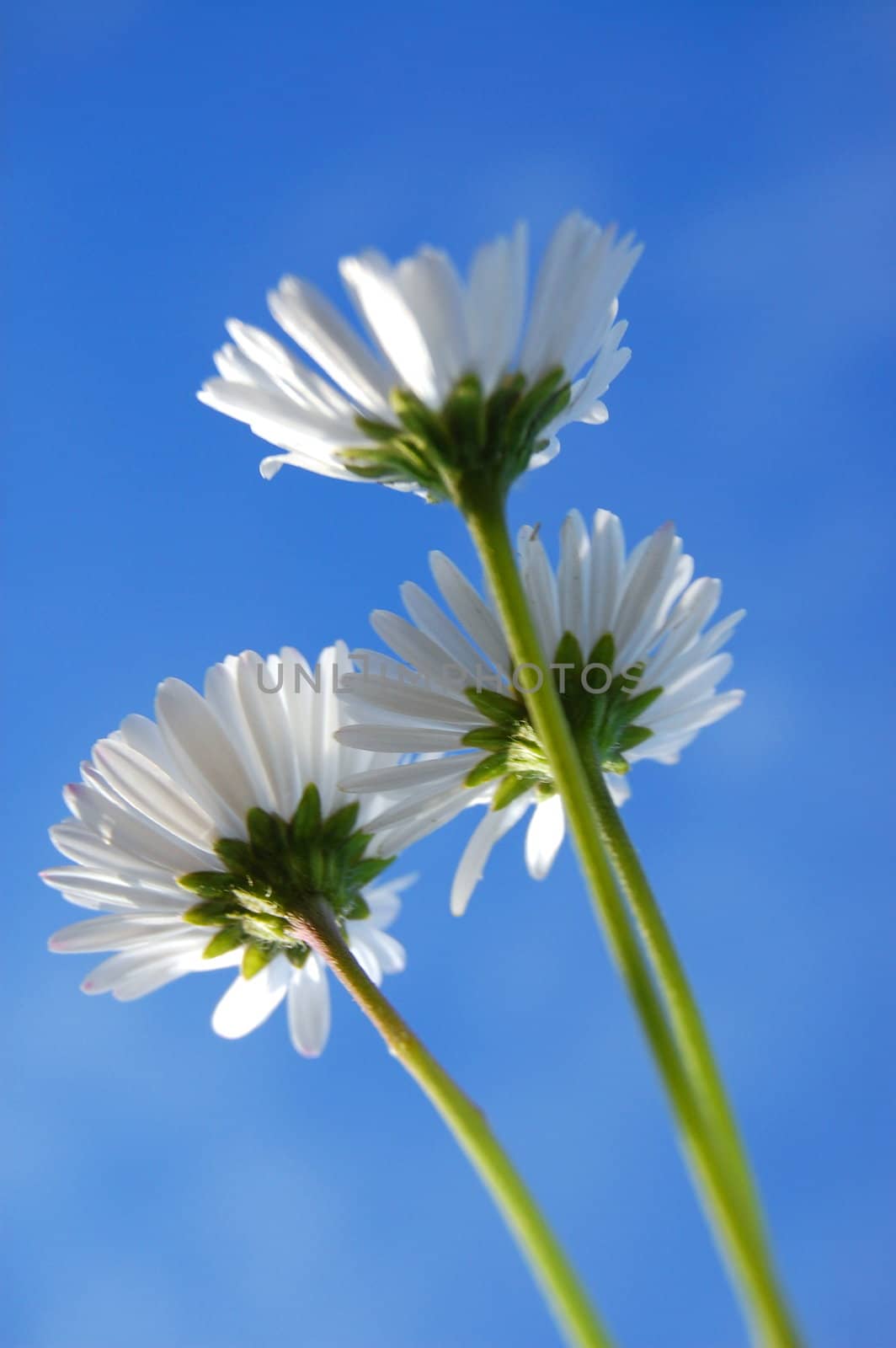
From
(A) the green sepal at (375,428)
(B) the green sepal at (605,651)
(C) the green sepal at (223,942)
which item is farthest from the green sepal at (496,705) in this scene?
(C) the green sepal at (223,942)

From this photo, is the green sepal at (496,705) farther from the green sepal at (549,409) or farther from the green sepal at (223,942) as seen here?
the green sepal at (223,942)

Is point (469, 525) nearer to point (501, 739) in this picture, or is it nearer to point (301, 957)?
point (501, 739)

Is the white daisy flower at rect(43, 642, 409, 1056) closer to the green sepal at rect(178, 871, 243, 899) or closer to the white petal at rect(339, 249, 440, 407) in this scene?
the green sepal at rect(178, 871, 243, 899)

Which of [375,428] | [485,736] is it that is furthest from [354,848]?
[375,428]

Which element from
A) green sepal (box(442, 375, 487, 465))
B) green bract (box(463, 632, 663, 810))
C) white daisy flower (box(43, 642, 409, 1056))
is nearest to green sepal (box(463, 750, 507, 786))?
green bract (box(463, 632, 663, 810))

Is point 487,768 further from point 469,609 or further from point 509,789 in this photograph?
point 469,609

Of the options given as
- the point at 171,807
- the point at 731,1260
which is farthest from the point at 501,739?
the point at 731,1260
